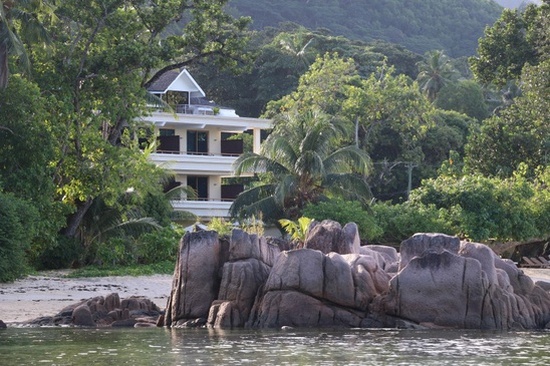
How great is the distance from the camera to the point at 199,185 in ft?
189

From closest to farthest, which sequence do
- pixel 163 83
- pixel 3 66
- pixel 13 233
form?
pixel 3 66, pixel 13 233, pixel 163 83

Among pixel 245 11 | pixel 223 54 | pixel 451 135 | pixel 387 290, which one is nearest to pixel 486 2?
pixel 245 11

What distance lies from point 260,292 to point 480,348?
17.2 ft

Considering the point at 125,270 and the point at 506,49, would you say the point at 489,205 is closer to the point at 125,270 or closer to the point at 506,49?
the point at 506,49

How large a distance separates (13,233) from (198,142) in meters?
25.8

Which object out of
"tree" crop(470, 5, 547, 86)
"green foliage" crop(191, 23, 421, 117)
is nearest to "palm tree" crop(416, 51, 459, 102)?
"green foliage" crop(191, 23, 421, 117)

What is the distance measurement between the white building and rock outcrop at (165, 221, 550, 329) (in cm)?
2815

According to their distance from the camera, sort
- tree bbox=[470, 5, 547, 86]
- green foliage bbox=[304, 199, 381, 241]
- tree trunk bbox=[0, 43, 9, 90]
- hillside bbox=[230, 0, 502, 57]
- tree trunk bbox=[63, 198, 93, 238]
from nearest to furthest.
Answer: tree trunk bbox=[0, 43, 9, 90]
tree trunk bbox=[63, 198, 93, 238]
green foliage bbox=[304, 199, 381, 241]
tree bbox=[470, 5, 547, 86]
hillside bbox=[230, 0, 502, 57]

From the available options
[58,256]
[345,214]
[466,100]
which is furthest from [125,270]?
[466,100]

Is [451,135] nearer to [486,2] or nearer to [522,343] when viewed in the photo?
[522,343]

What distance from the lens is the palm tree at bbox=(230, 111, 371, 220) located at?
44.7 metres

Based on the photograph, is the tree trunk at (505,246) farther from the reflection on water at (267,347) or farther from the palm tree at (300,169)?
the reflection on water at (267,347)

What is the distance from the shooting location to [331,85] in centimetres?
6356

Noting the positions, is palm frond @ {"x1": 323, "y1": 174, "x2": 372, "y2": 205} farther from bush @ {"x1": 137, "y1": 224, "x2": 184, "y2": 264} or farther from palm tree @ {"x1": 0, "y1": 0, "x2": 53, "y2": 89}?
palm tree @ {"x1": 0, "y1": 0, "x2": 53, "y2": 89}
